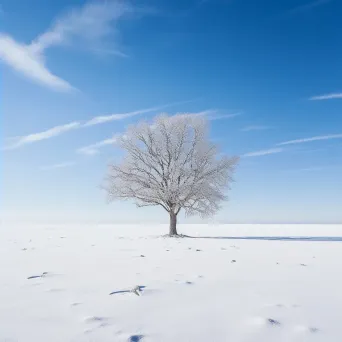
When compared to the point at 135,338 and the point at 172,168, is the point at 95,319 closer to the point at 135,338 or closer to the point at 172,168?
the point at 135,338

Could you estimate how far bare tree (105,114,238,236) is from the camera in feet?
75.9

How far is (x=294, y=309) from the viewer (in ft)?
12.0

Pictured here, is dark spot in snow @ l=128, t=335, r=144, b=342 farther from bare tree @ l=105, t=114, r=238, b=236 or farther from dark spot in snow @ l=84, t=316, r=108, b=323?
bare tree @ l=105, t=114, r=238, b=236

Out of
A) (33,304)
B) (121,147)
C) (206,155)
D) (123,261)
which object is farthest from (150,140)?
(33,304)

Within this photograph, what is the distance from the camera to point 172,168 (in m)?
23.3

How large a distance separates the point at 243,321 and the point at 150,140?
21.4 metres

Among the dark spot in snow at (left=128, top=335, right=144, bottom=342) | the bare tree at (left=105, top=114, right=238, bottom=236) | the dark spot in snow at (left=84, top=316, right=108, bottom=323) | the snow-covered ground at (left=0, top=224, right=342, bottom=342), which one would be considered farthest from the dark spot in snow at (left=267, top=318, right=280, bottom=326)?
the bare tree at (left=105, top=114, right=238, bottom=236)

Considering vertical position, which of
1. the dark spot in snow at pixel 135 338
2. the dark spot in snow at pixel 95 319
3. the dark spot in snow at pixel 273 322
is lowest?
the dark spot in snow at pixel 135 338

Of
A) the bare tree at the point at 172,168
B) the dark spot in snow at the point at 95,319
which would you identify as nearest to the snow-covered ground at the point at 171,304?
the dark spot in snow at the point at 95,319

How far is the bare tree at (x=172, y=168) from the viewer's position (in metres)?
23.1

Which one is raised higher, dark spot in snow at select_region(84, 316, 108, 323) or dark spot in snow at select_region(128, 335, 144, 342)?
dark spot in snow at select_region(84, 316, 108, 323)

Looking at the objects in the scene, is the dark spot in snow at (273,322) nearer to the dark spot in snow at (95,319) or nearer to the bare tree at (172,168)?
the dark spot in snow at (95,319)

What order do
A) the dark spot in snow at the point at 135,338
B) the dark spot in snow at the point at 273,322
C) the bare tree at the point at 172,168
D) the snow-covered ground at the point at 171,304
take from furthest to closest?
the bare tree at the point at 172,168, the dark spot in snow at the point at 273,322, the snow-covered ground at the point at 171,304, the dark spot in snow at the point at 135,338

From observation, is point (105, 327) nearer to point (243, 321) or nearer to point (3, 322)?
point (3, 322)
